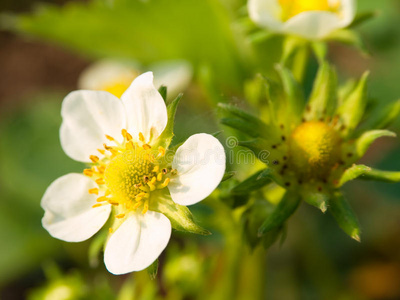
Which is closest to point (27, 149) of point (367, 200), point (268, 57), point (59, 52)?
point (59, 52)

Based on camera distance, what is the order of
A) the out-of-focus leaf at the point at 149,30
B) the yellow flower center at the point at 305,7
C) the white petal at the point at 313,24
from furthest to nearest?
the out-of-focus leaf at the point at 149,30 < the yellow flower center at the point at 305,7 < the white petal at the point at 313,24

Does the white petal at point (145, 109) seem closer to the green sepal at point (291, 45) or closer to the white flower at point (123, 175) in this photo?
the white flower at point (123, 175)

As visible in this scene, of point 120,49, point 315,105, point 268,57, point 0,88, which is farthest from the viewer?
point 0,88

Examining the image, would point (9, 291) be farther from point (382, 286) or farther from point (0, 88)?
point (382, 286)

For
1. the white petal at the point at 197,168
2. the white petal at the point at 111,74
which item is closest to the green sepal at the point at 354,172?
the white petal at the point at 197,168

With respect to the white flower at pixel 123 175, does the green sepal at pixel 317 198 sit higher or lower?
lower

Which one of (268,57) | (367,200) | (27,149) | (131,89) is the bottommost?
(367,200)
